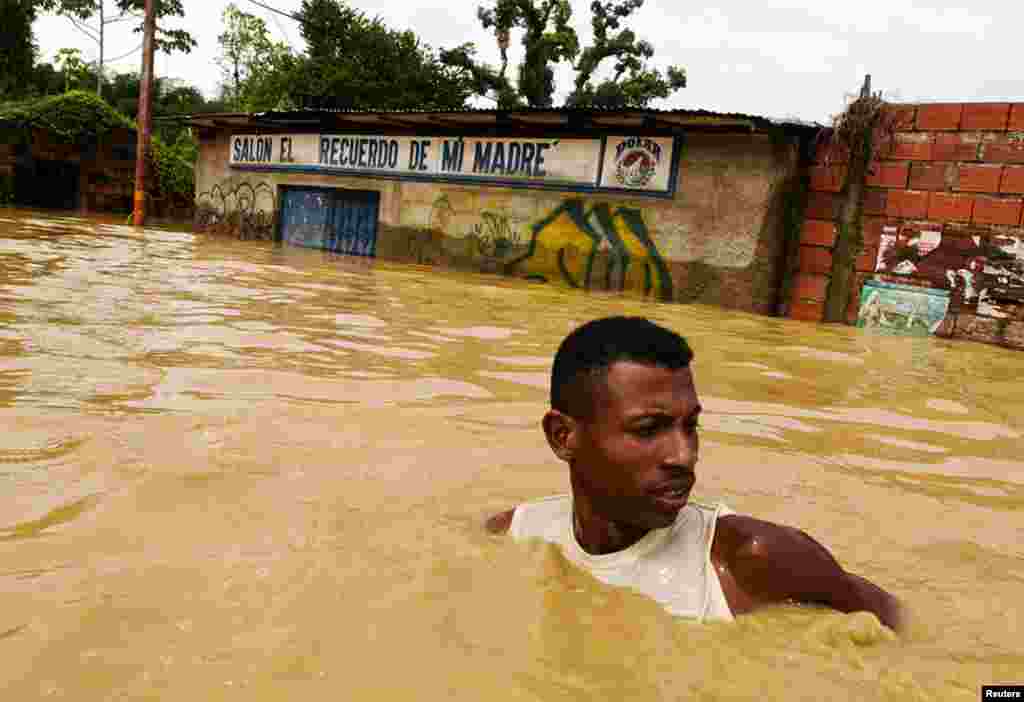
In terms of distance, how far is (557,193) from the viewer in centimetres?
1155

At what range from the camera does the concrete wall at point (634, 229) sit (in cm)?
947

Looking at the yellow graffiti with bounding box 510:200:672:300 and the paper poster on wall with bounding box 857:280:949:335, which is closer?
the paper poster on wall with bounding box 857:280:949:335

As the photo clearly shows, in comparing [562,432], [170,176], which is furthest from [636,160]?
[170,176]

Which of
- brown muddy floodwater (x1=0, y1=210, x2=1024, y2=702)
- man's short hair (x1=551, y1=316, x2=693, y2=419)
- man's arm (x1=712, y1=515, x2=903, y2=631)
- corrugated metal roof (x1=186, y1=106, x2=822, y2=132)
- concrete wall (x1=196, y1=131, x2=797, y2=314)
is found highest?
corrugated metal roof (x1=186, y1=106, x2=822, y2=132)

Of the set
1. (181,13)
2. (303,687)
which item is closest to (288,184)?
(303,687)

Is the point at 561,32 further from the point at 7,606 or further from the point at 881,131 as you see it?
the point at 7,606

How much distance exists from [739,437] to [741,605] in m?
1.74

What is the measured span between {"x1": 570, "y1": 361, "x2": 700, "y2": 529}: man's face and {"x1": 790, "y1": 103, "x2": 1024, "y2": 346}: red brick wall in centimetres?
755

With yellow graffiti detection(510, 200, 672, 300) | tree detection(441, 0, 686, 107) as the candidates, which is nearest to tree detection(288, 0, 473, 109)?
tree detection(441, 0, 686, 107)

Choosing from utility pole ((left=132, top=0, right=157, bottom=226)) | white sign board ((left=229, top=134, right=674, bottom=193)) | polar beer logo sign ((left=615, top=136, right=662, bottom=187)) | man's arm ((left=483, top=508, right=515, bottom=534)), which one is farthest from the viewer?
utility pole ((left=132, top=0, right=157, bottom=226))

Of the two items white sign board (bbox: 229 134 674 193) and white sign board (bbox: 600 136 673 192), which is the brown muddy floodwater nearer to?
white sign board (bbox: 600 136 673 192)

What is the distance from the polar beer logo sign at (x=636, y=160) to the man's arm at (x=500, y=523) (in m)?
8.84

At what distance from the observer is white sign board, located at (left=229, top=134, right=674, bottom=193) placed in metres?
10.7

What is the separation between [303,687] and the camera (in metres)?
1.39
